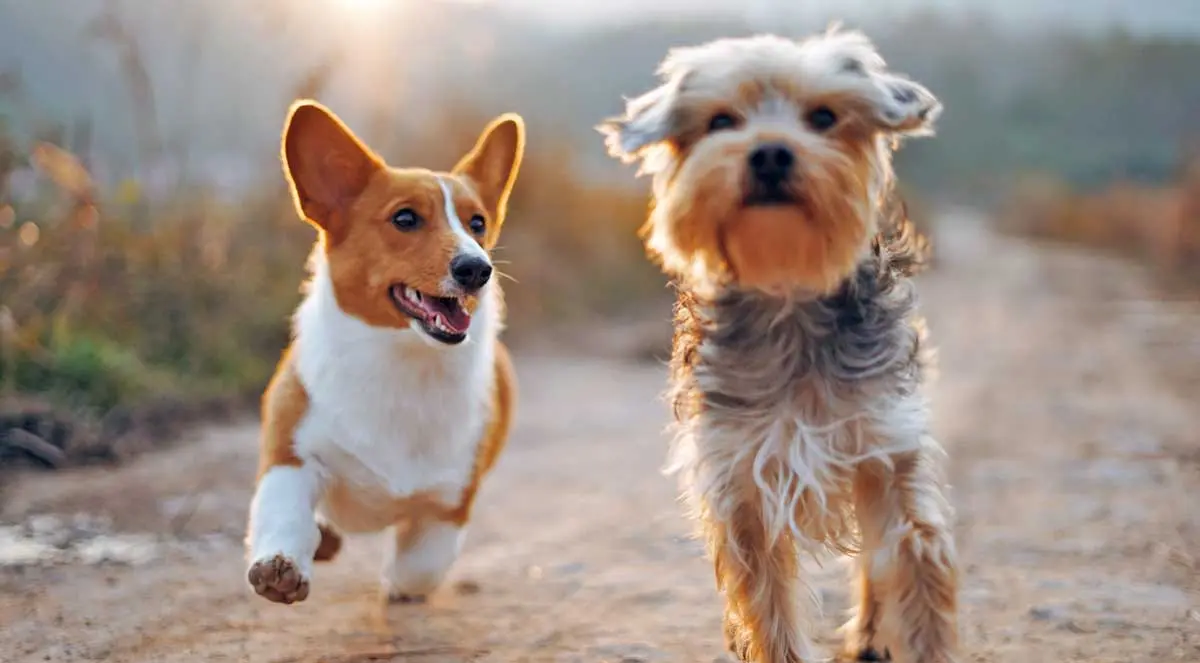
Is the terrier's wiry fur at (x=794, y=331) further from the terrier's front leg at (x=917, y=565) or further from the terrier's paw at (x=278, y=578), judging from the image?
the terrier's paw at (x=278, y=578)

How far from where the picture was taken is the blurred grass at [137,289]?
8266 mm

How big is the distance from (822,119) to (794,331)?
67 cm

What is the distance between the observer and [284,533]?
4316mm

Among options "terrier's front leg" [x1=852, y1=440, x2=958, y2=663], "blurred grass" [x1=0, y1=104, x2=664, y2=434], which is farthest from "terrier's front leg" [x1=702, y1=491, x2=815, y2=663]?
"blurred grass" [x1=0, y1=104, x2=664, y2=434]

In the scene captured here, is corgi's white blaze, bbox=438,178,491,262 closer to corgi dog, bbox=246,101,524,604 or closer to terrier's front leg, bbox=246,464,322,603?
corgi dog, bbox=246,101,524,604

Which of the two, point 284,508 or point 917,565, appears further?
point 284,508

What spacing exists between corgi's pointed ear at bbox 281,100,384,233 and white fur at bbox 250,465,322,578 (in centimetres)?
98

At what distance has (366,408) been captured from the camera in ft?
15.6

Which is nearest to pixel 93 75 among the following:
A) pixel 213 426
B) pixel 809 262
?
pixel 213 426

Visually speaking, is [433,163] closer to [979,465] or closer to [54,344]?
[54,344]

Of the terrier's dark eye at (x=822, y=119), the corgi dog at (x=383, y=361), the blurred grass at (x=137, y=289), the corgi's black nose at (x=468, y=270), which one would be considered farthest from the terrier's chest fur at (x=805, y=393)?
the blurred grass at (x=137, y=289)

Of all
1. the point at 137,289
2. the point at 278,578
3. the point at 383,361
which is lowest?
the point at 278,578

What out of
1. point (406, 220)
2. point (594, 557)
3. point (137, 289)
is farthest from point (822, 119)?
point (137, 289)

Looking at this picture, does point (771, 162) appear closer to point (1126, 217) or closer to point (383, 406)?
point (383, 406)
